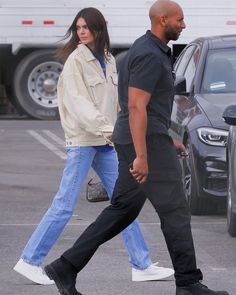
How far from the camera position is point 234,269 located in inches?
357

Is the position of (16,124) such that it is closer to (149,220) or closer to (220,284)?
(149,220)

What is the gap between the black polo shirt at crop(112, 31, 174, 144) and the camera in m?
7.41

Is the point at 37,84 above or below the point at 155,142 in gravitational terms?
below

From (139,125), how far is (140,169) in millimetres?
243

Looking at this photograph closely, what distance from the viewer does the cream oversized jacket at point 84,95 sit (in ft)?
27.4

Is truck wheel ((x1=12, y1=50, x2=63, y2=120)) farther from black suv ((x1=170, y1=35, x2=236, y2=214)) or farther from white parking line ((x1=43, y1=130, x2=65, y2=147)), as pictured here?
black suv ((x1=170, y1=35, x2=236, y2=214))

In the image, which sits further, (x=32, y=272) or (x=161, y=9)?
(x=32, y=272)

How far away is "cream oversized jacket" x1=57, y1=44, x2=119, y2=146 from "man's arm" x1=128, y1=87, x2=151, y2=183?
88 cm

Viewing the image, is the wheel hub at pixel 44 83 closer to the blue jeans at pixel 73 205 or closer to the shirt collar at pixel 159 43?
the blue jeans at pixel 73 205

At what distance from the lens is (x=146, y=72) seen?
740 cm

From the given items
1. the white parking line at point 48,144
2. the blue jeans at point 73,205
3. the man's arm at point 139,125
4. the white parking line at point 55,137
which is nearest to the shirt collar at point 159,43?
the man's arm at point 139,125

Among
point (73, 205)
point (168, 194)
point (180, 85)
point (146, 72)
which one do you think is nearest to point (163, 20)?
point (146, 72)

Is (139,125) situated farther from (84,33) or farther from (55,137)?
(55,137)

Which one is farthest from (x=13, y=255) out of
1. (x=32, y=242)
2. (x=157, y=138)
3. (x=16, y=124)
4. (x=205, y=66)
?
(x=16, y=124)
